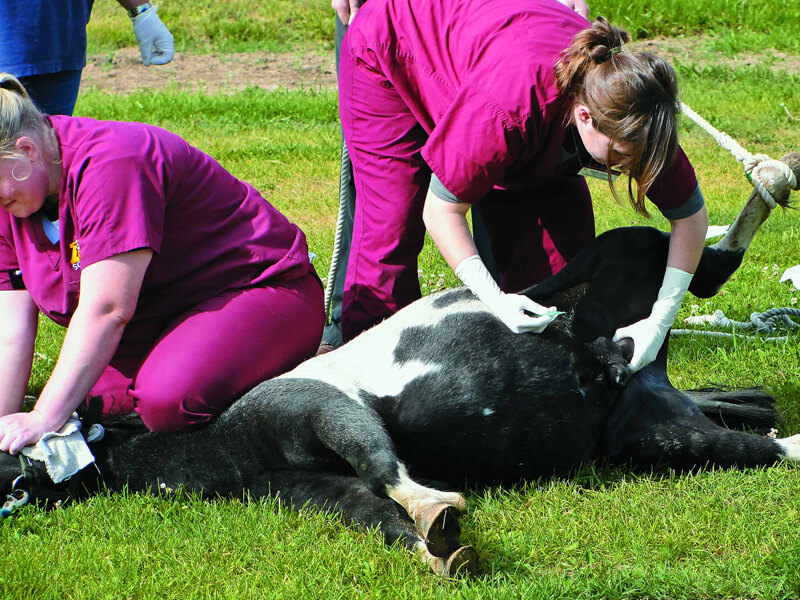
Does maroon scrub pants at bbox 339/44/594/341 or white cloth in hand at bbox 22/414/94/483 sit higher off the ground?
maroon scrub pants at bbox 339/44/594/341

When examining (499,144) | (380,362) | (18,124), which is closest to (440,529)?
(380,362)

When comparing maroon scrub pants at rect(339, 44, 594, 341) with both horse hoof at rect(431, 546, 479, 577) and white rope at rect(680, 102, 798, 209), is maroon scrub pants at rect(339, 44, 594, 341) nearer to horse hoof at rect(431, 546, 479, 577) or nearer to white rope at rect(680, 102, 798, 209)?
white rope at rect(680, 102, 798, 209)

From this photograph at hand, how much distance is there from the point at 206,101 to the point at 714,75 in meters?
5.11

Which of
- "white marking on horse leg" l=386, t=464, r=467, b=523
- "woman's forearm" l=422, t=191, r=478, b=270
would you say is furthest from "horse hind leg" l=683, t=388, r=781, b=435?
"white marking on horse leg" l=386, t=464, r=467, b=523

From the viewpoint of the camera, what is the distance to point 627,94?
255cm

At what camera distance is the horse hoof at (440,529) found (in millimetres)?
2277

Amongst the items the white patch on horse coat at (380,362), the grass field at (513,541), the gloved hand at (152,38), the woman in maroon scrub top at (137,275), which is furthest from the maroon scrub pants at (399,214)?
the gloved hand at (152,38)

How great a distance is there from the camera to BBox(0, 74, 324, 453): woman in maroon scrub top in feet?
9.01

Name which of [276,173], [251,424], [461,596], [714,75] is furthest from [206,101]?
[461,596]

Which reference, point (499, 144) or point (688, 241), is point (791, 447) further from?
point (499, 144)

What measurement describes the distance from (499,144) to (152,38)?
2.49 metres

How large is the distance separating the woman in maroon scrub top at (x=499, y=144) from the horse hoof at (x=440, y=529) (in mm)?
711

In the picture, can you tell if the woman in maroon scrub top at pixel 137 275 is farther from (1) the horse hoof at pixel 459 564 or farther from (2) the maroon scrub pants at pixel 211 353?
(1) the horse hoof at pixel 459 564

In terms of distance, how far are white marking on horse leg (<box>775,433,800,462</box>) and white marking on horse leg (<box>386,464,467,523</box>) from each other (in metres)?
1.08
